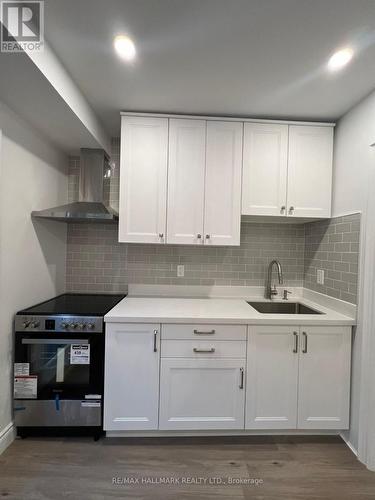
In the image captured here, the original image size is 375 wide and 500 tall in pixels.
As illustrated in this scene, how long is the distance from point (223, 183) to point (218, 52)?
93 cm

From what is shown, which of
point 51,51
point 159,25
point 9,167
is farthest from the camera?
point 9,167

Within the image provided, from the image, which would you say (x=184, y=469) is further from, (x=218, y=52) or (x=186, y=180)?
(x=218, y=52)

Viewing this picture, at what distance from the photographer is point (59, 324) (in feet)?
6.23

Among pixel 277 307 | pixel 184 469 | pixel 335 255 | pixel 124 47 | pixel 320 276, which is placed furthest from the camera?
pixel 277 307

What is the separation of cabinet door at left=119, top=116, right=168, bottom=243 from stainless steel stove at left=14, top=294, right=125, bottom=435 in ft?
2.35

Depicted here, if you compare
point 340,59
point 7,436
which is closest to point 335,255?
point 340,59

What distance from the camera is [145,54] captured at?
5.04ft

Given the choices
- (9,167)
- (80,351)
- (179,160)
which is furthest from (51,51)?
(80,351)

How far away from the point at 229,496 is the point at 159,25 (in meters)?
2.51

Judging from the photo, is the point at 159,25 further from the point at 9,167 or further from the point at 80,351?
the point at 80,351

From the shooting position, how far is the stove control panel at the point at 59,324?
6.21ft

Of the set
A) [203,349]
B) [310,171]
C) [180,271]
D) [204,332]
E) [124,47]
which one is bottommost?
[203,349]

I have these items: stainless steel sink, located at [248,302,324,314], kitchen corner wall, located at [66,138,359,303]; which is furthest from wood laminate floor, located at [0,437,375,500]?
kitchen corner wall, located at [66,138,359,303]

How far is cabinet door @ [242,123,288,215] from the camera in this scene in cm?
225
